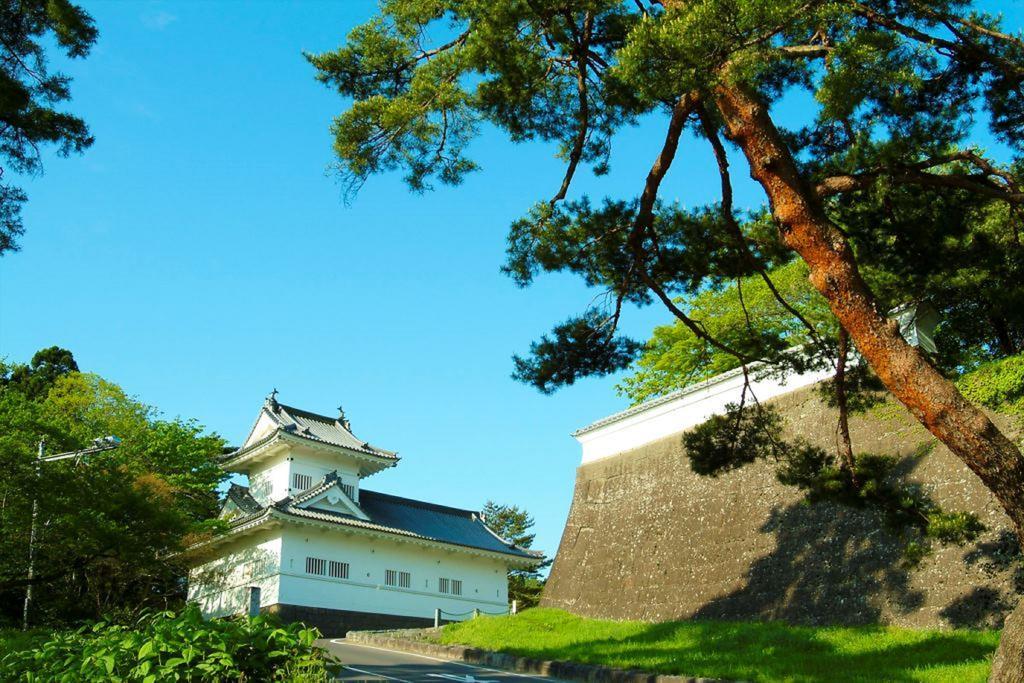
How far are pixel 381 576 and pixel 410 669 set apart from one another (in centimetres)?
1391

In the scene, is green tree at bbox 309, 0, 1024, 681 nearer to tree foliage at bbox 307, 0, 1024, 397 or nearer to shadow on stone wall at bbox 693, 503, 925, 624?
tree foliage at bbox 307, 0, 1024, 397

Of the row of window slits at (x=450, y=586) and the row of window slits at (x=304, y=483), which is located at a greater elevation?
the row of window slits at (x=304, y=483)

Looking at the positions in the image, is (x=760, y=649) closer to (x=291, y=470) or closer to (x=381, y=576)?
(x=381, y=576)

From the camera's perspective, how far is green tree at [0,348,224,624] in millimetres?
12736

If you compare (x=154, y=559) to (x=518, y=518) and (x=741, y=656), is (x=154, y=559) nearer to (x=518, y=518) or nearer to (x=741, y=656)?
(x=741, y=656)

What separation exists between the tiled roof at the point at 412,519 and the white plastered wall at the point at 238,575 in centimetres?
96

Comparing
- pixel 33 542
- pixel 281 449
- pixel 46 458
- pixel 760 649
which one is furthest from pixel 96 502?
pixel 281 449

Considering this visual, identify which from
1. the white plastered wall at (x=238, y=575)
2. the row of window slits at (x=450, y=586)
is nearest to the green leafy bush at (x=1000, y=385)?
the white plastered wall at (x=238, y=575)

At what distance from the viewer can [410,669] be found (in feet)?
38.4

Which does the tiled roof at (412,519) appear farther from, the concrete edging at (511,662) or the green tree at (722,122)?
the green tree at (722,122)

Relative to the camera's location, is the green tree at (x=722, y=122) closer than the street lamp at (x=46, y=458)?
Yes

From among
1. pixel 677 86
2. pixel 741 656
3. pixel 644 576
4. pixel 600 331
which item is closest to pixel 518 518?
pixel 644 576

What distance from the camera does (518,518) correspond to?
140ft

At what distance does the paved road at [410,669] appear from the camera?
10.2 metres
